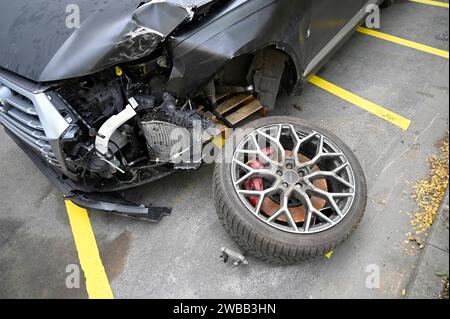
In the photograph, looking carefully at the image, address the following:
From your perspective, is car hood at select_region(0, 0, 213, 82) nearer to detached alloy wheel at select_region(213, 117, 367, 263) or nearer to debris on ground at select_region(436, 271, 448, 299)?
detached alloy wheel at select_region(213, 117, 367, 263)

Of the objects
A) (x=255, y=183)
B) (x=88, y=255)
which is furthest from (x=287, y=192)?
(x=88, y=255)

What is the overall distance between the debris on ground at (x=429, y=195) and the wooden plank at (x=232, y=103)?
5.41ft

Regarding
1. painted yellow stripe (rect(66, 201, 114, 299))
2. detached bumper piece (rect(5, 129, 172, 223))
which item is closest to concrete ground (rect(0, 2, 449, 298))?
painted yellow stripe (rect(66, 201, 114, 299))

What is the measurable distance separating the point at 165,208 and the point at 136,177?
358mm

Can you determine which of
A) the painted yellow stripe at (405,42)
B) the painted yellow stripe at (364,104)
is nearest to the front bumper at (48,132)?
the painted yellow stripe at (364,104)

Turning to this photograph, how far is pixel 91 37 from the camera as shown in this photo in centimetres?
197

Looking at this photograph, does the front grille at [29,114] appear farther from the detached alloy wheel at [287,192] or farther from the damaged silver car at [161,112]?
the detached alloy wheel at [287,192]

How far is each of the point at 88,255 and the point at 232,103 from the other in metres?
1.75

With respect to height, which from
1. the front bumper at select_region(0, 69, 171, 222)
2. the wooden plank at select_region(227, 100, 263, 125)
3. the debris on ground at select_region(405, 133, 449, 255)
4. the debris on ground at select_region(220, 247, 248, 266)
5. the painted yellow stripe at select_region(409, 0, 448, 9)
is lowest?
the debris on ground at select_region(405, 133, 449, 255)

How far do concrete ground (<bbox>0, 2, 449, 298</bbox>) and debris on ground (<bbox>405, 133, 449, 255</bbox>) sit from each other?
0.06 metres

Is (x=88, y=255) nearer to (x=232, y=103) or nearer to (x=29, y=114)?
(x=29, y=114)

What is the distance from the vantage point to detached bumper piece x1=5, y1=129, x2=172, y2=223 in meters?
2.34

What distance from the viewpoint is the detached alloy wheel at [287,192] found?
2074mm

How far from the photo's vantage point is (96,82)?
2121 millimetres
